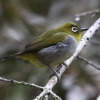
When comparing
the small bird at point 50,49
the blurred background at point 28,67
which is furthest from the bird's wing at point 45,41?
the blurred background at point 28,67

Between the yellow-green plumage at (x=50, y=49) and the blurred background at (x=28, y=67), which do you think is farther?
the blurred background at (x=28, y=67)

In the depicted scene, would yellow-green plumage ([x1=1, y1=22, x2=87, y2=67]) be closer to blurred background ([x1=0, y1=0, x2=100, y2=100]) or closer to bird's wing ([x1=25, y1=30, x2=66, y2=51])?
bird's wing ([x1=25, y1=30, x2=66, y2=51])

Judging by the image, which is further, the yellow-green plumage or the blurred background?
the blurred background

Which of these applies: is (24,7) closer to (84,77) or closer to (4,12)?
(4,12)

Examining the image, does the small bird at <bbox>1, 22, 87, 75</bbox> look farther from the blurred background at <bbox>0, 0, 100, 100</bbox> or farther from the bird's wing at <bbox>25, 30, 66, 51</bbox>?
the blurred background at <bbox>0, 0, 100, 100</bbox>

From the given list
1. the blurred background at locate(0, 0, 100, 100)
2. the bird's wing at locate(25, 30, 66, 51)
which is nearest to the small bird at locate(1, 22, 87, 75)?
the bird's wing at locate(25, 30, 66, 51)

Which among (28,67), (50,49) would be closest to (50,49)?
(50,49)

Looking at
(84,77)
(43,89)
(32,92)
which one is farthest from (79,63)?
(43,89)

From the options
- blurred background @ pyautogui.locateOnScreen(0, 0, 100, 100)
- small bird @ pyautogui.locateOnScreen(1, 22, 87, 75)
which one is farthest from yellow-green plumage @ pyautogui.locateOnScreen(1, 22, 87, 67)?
blurred background @ pyautogui.locateOnScreen(0, 0, 100, 100)

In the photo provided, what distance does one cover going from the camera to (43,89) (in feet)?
9.64

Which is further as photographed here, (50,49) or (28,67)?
(28,67)

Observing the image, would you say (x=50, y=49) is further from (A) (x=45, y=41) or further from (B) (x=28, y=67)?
(B) (x=28, y=67)

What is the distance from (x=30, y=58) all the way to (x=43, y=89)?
1320 millimetres

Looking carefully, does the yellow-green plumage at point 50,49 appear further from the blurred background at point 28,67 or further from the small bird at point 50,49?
the blurred background at point 28,67
